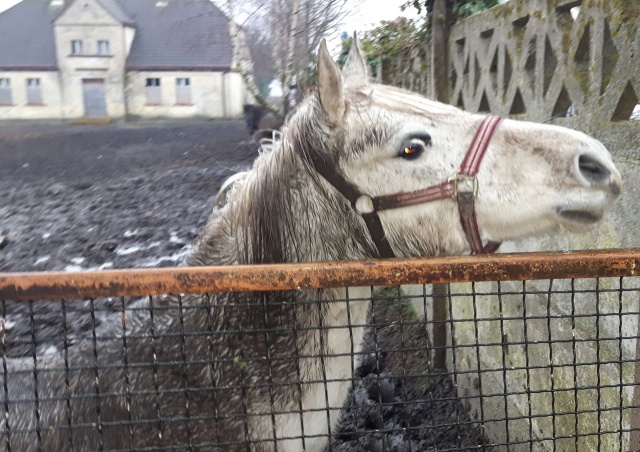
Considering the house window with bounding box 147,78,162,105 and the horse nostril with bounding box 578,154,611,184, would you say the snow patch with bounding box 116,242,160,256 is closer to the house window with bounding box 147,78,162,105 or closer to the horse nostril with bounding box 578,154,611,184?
the house window with bounding box 147,78,162,105

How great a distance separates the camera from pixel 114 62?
3537 millimetres

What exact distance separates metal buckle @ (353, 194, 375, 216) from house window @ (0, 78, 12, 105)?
2909 mm

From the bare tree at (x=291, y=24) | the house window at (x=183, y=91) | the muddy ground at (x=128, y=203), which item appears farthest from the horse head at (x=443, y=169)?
the house window at (x=183, y=91)

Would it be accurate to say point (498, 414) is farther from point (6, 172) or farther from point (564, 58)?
point (6, 172)

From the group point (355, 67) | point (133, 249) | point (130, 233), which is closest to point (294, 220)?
point (355, 67)

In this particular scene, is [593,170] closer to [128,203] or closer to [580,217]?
[580,217]

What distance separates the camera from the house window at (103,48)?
3.50 metres

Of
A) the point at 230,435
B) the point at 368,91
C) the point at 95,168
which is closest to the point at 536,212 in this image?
the point at 368,91

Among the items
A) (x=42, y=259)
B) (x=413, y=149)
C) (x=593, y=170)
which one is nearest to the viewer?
(x=593, y=170)

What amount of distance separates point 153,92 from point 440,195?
2.72 metres

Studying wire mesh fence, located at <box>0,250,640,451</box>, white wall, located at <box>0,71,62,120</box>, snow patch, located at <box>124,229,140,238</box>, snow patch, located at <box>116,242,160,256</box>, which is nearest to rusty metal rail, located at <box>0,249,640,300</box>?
wire mesh fence, located at <box>0,250,640,451</box>

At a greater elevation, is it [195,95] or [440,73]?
Answer: [440,73]

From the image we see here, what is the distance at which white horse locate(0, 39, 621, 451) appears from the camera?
4.27ft

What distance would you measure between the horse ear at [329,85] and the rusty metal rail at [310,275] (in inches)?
18.3
